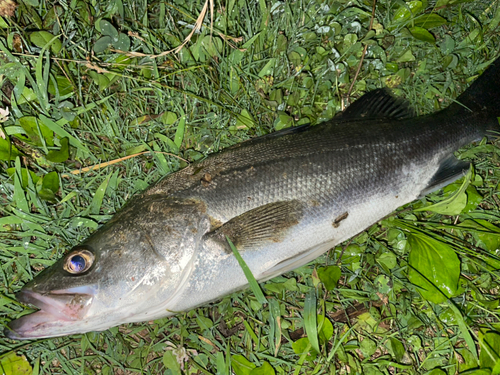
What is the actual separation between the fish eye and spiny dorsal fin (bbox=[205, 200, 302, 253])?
0.76 metres

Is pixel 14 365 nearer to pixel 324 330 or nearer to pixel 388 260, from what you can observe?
pixel 324 330

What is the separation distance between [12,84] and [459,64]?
3982mm

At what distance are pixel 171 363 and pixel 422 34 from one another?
3552mm

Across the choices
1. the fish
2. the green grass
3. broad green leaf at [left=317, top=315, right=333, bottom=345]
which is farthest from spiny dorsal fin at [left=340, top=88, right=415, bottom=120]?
broad green leaf at [left=317, top=315, right=333, bottom=345]

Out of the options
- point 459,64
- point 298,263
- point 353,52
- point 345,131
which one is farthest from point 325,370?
point 459,64

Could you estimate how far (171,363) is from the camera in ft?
9.00

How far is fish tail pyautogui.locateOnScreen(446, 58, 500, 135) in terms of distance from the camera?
9.39 ft

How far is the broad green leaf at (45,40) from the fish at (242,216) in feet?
4.72

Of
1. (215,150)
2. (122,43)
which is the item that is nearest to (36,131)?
(122,43)

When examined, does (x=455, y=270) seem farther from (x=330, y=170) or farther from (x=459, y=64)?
(x=459, y=64)

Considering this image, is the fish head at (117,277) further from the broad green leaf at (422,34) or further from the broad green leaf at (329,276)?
the broad green leaf at (422,34)

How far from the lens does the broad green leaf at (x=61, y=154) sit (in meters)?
2.76

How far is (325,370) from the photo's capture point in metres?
2.80

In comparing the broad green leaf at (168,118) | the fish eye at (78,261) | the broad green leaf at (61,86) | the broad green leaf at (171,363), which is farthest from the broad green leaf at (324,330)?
the broad green leaf at (61,86)
